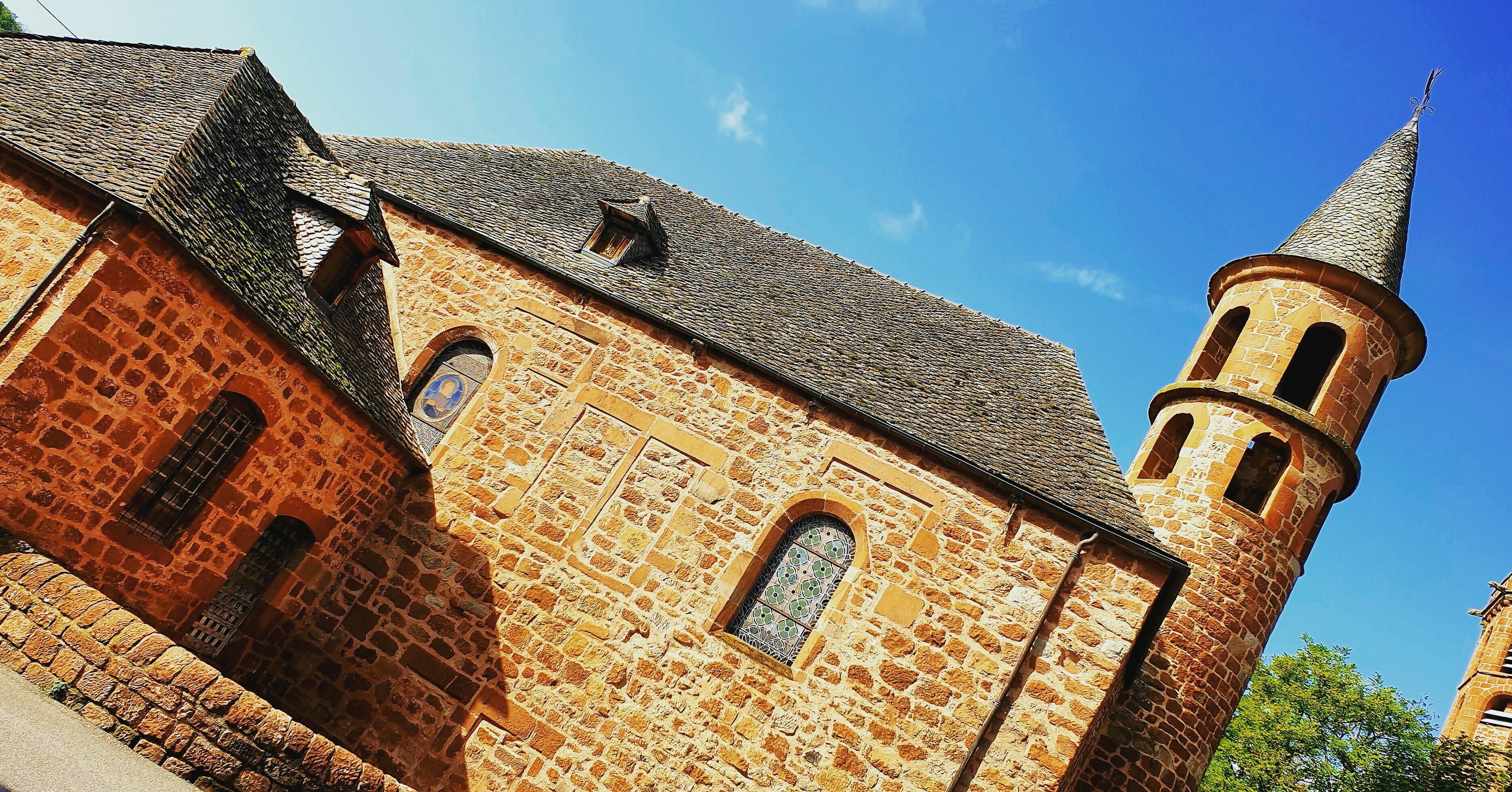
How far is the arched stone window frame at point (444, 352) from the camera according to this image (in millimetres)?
12133

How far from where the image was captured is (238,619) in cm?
1057

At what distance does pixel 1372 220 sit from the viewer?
15.2m

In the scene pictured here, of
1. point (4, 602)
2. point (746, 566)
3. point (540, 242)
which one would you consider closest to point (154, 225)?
point (4, 602)

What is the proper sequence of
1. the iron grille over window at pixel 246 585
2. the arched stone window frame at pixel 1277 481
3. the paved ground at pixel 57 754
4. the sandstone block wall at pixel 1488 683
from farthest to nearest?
1. the sandstone block wall at pixel 1488 683
2. the arched stone window frame at pixel 1277 481
3. the iron grille over window at pixel 246 585
4. the paved ground at pixel 57 754

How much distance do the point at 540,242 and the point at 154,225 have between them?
5968 mm

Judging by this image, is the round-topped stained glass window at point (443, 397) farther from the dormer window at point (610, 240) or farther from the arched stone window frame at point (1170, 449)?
the arched stone window frame at point (1170, 449)

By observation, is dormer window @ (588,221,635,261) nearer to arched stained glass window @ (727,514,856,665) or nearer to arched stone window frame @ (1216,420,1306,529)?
arched stained glass window @ (727,514,856,665)

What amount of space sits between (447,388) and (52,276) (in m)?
5.22

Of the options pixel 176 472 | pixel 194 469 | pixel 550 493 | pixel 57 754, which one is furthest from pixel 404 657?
pixel 57 754

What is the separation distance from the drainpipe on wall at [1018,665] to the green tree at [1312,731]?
19145mm

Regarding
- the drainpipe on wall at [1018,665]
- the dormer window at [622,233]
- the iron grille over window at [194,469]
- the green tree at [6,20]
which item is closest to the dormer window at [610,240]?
the dormer window at [622,233]

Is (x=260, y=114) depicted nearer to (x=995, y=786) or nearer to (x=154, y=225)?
(x=154, y=225)

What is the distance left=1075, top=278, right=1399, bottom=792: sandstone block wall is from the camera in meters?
12.5

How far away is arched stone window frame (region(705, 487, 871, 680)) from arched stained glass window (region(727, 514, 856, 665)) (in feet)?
0.23
